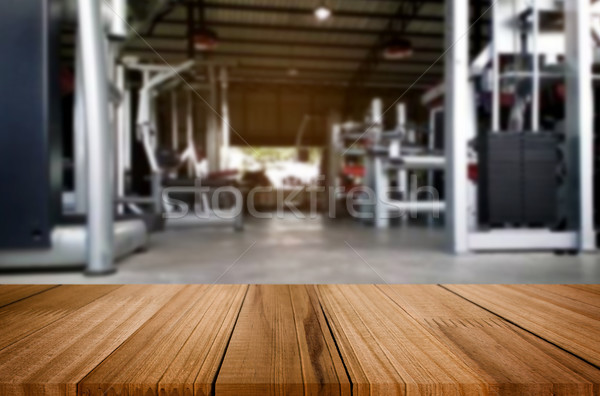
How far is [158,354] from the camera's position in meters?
0.35

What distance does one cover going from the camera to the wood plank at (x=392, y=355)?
0.30 meters

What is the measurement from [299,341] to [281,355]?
38mm

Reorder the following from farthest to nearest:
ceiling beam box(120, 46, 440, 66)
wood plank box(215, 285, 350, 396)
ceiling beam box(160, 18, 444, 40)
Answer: ceiling beam box(120, 46, 440, 66), ceiling beam box(160, 18, 444, 40), wood plank box(215, 285, 350, 396)

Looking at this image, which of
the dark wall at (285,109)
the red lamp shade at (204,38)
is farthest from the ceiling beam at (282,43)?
the red lamp shade at (204,38)

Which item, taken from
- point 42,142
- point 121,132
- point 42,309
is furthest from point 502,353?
point 121,132

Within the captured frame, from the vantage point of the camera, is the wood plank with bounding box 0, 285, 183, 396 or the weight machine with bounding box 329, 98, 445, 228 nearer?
the wood plank with bounding box 0, 285, 183, 396

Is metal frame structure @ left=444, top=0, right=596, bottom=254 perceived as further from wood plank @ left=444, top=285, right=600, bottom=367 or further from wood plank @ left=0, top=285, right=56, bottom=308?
wood plank @ left=0, top=285, right=56, bottom=308

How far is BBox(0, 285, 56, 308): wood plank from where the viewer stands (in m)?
0.54

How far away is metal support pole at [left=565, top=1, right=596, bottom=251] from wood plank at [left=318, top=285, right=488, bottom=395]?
2111 mm

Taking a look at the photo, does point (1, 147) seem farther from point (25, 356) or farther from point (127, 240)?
point (25, 356)

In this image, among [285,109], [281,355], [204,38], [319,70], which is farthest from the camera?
[285,109]

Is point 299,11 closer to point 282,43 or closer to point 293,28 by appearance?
point 293,28

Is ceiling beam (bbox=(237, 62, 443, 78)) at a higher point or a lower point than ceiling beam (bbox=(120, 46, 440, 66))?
lower

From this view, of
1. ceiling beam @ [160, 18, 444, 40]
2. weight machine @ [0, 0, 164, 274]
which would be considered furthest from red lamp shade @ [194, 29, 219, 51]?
weight machine @ [0, 0, 164, 274]
